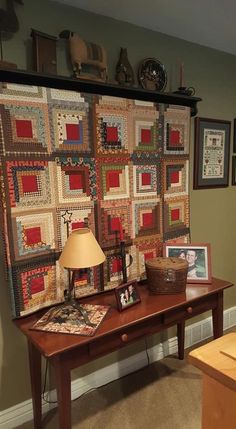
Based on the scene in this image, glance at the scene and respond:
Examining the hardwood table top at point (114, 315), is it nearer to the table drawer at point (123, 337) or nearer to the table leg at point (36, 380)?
the table drawer at point (123, 337)

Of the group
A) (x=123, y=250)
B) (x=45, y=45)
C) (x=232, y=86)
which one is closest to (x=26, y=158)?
(x=45, y=45)

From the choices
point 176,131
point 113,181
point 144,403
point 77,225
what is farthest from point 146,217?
point 144,403

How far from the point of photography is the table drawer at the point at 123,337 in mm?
1471

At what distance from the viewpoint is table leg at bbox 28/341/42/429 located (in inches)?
65.2

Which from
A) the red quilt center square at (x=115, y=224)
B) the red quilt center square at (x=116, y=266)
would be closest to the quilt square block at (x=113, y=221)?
the red quilt center square at (x=115, y=224)

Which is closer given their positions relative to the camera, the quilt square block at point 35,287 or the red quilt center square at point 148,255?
the quilt square block at point 35,287

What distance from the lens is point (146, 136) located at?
1.97 m

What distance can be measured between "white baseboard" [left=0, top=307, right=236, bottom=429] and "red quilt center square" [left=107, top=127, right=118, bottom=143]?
1556 millimetres

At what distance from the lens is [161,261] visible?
193 centimetres

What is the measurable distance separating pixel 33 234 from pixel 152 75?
131 cm

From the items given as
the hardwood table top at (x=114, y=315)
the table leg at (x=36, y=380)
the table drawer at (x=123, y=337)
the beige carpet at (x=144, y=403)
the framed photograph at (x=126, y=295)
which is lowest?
the beige carpet at (x=144, y=403)

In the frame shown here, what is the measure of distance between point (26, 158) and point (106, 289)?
2.96 ft

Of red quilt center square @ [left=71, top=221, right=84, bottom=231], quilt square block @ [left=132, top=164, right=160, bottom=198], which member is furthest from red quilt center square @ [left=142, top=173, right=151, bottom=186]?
red quilt center square @ [left=71, top=221, right=84, bottom=231]

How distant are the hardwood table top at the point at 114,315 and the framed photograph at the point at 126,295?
0.03m
